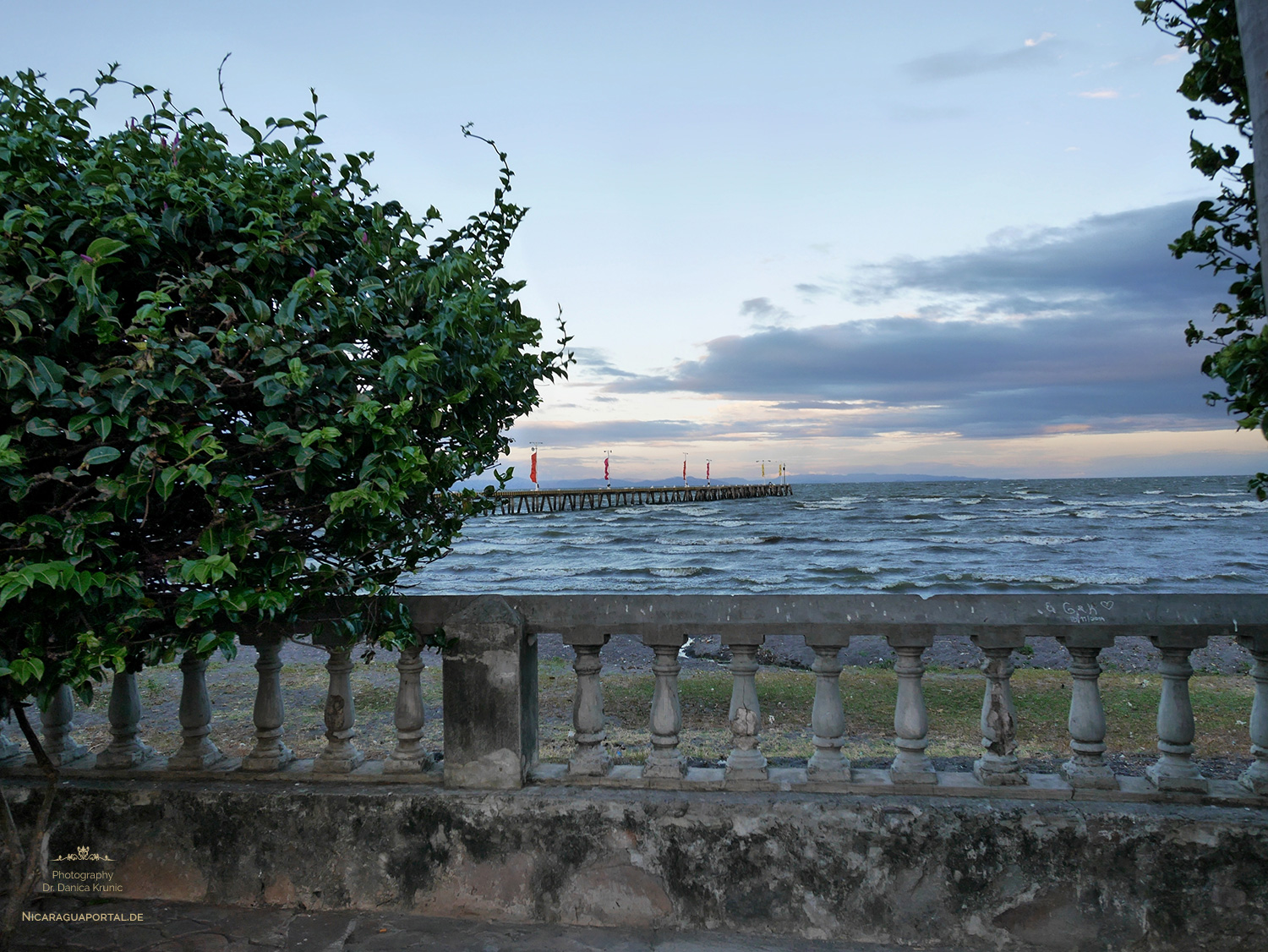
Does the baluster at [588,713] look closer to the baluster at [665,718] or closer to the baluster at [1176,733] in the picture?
the baluster at [665,718]

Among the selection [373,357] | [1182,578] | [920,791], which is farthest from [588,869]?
[1182,578]

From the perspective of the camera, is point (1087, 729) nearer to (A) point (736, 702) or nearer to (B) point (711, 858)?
(A) point (736, 702)

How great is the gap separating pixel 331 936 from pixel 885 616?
8.07ft

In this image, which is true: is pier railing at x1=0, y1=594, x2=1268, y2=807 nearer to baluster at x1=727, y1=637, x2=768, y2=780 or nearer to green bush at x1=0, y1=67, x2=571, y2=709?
baluster at x1=727, y1=637, x2=768, y2=780

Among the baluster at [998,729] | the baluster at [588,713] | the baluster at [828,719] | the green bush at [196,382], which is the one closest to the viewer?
the green bush at [196,382]

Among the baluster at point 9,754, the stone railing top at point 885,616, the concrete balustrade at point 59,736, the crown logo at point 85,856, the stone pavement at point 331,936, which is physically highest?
the stone railing top at point 885,616

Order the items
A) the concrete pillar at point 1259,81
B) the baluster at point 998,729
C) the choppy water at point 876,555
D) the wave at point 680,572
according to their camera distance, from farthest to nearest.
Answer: the wave at point 680,572, the choppy water at point 876,555, the baluster at point 998,729, the concrete pillar at point 1259,81

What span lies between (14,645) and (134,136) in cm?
172

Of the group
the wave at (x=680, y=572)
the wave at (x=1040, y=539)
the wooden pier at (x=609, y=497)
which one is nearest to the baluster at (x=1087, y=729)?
the wave at (x=680, y=572)

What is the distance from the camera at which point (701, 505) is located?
92750mm

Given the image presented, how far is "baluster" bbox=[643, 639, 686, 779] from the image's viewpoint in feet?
10.7

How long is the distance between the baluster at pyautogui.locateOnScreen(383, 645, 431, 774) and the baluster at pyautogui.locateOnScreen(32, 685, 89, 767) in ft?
4.59

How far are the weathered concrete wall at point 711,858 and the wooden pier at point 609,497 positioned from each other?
52129 millimetres

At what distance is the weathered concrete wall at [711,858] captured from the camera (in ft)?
9.29
